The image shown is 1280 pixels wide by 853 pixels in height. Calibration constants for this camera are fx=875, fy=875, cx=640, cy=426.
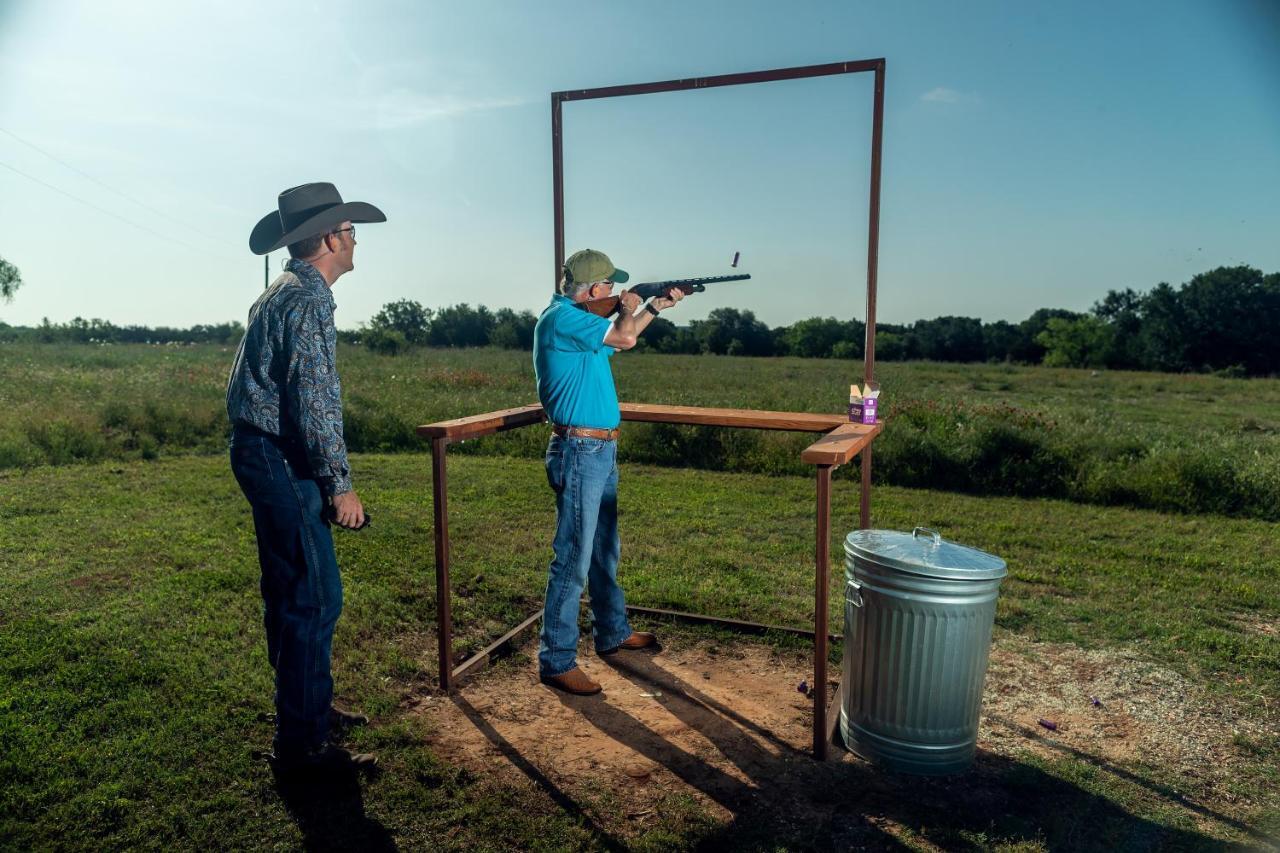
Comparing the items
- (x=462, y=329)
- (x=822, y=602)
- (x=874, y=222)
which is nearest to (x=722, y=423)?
(x=874, y=222)

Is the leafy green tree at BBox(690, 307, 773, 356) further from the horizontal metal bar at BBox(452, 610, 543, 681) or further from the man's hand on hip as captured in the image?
the man's hand on hip

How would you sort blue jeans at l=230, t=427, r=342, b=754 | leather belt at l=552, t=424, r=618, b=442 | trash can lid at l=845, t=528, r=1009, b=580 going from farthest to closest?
leather belt at l=552, t=424, r=618, b=442
trash can lid at l=845, t=528, r=1009, b=580
blue jeans at l=230, t=427, r=342, b=754

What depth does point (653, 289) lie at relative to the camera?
13.7ft

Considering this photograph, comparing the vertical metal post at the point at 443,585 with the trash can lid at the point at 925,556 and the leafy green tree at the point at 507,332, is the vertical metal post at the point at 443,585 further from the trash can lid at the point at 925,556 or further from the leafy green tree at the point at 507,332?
the leafy green tree at the point at 507,332

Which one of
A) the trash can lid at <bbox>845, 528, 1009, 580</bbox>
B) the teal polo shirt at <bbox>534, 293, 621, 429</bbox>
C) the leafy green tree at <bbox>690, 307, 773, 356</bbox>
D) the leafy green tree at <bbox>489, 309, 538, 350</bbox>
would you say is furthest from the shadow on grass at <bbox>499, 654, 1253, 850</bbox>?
the leafy green tree at <bbox>489, 309, 538, 350</bbox>

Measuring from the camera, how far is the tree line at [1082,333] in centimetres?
4484

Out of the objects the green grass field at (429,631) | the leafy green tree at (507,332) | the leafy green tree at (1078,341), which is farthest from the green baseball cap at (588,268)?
the leafy green tree at (1078,341)

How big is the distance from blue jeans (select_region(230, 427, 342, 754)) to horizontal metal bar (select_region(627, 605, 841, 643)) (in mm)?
2331

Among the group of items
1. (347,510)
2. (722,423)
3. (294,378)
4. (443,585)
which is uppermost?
(294,378)

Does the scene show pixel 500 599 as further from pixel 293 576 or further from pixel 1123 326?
pixel 1123 326

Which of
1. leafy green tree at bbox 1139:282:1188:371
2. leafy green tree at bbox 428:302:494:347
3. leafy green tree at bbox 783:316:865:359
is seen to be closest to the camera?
leafy green tree at bbox 783:316:865:359

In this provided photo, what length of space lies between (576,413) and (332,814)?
1846 millimetres

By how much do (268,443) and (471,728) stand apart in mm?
1557

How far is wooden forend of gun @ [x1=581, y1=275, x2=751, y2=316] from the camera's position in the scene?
12.9ft
